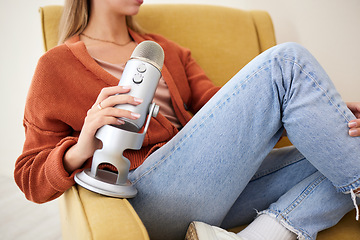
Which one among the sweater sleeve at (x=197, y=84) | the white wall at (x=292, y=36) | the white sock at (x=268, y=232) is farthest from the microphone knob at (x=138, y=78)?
the white wall at (x=292, y=36)

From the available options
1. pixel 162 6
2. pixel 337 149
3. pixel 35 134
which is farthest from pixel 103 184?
pixel 162 6

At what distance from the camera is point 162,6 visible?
1.26 metres

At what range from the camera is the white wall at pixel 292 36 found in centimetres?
147

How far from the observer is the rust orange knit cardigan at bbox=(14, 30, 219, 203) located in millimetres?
692

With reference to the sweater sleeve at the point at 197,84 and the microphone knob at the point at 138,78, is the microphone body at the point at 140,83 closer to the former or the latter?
the microphone knob at the point at 138,78

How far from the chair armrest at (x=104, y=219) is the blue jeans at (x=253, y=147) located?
0.41 feet

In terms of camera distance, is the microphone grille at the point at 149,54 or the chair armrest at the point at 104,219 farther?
the microphone grille at the point at 149,54

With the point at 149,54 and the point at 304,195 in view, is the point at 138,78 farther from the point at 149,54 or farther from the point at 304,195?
the point at 304,195

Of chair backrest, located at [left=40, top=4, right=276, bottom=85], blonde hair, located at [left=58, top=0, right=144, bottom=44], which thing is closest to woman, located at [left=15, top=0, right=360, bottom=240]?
blonde hair, located at [left=58, top=0, right=144, bottom=44]

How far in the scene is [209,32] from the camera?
1.28 m

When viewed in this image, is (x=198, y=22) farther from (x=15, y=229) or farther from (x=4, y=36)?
(x=15, y=229)

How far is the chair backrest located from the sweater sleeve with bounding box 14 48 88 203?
52 cm

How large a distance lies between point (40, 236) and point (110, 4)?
945 mm

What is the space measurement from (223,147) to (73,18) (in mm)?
686
